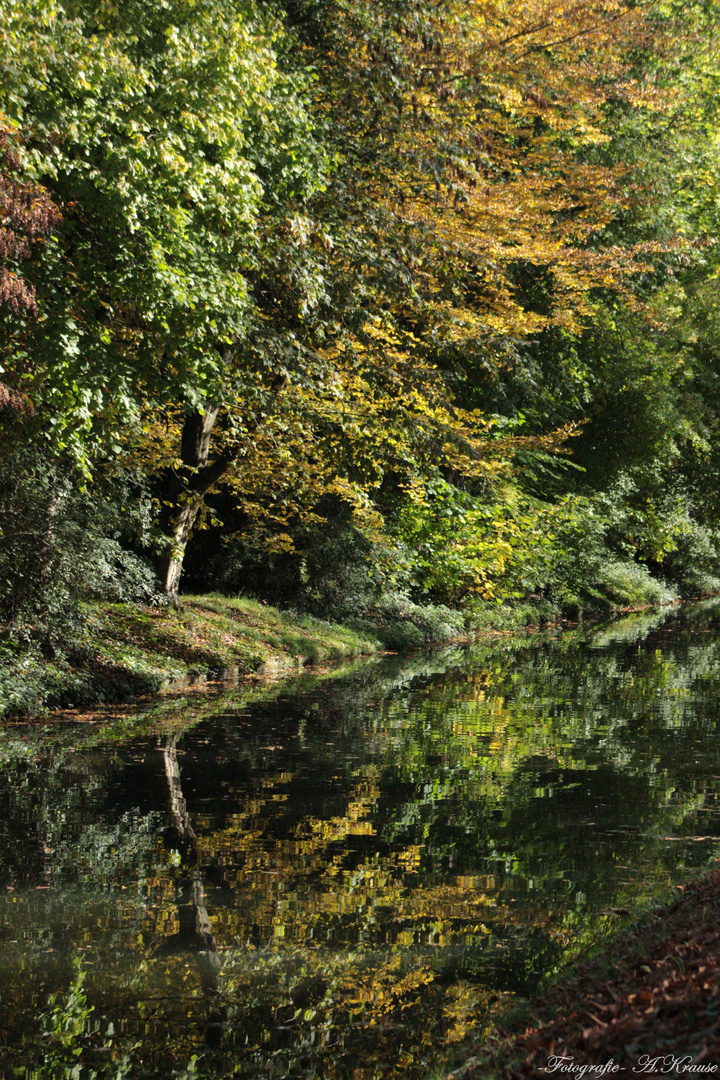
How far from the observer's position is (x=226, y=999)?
4332 mm

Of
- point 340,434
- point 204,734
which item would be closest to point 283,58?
point 340,434

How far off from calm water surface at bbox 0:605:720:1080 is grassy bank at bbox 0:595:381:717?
849 millimetres

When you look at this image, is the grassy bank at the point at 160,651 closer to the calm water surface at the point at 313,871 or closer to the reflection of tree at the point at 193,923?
the calm water surface at the point at 313,871

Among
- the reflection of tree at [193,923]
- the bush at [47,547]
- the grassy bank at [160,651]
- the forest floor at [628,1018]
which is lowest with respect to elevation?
the reflection of tree at [193,923]

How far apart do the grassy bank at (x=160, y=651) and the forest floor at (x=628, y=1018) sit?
8410mm

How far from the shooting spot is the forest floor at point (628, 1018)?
9.88 feet

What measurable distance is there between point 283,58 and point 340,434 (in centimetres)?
486

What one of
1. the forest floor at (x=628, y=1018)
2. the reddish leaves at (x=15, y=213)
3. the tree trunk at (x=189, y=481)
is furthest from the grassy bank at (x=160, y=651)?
the forest floor at (x=628, y=1018)

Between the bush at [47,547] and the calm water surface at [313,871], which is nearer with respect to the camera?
the calm water surface at [313,871]

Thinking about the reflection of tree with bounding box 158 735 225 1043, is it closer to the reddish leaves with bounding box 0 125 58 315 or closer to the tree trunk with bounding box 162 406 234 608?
the reddish leaves with bounding box 0 125 58 315

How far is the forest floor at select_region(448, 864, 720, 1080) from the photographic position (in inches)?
119

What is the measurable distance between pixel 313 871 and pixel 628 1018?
10.2ft

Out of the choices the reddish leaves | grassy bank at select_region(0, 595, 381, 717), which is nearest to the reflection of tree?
the reddish leaves

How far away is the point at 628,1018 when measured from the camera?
10.8 feet
